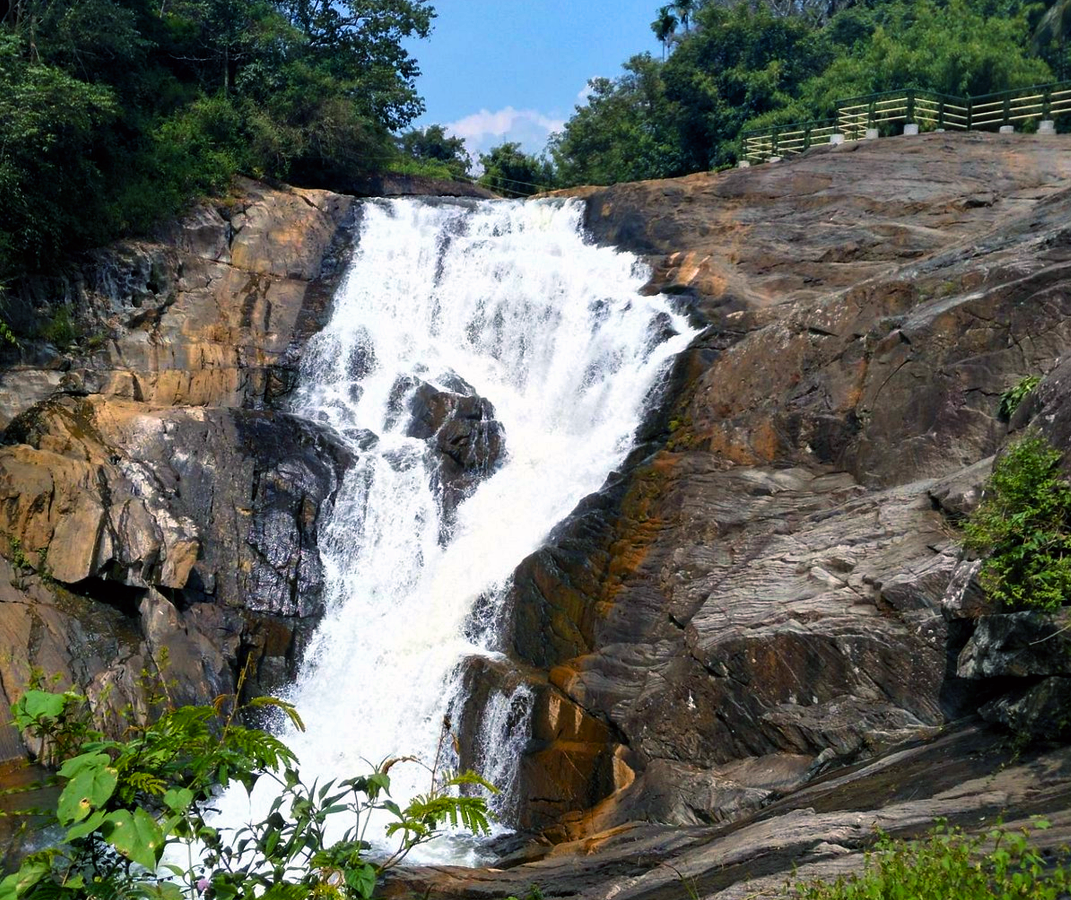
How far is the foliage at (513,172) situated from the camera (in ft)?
135

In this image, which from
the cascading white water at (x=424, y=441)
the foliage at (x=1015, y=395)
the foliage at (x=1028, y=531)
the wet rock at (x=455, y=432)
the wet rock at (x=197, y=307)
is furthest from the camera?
the wet rock at (x=197, y=307)

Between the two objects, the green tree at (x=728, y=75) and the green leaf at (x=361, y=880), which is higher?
the green tree at (x=728, y=75)

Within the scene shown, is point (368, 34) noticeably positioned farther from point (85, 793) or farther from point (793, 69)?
point (85, 793)

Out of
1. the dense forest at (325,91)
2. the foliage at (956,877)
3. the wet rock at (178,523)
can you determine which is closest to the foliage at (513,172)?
the dense forest at (325,91)

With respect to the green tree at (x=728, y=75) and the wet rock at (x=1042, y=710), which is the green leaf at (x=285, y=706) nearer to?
the wet rock at (x=1042, y=710)

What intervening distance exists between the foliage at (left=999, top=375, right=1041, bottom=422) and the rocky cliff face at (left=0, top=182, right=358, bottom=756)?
1156 cm

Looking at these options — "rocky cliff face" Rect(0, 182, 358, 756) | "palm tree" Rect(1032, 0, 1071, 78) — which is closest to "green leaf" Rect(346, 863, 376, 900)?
"rocky cliff face" Rect(0, 182, 358, 756)

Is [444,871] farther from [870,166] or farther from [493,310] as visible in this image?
[870,166]

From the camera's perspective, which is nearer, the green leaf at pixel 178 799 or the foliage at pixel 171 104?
the green leaf at pixel 178 799

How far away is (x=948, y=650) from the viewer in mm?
10984

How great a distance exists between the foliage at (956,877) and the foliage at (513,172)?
37.1 meters

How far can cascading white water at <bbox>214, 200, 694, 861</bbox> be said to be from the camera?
1616 cm

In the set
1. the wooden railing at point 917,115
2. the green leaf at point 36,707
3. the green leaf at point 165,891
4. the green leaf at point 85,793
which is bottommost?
the green leaf at point 165,891

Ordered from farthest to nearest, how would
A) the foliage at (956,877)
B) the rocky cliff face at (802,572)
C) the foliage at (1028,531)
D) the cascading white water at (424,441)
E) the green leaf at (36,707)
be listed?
the cascading white water at (424,441)
the rocky cliff face at (802,572)
the foliage at (1028,531)
the foliage at (956,877)
the green leaf at (36,707)
